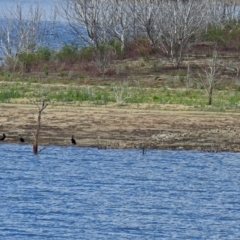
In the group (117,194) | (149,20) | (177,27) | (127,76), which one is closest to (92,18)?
(149,20)

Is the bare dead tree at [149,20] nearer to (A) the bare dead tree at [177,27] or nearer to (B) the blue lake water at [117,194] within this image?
(A) the bare dead tree at [177,27]

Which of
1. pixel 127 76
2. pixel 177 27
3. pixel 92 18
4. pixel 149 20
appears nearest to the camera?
pixel 127 76

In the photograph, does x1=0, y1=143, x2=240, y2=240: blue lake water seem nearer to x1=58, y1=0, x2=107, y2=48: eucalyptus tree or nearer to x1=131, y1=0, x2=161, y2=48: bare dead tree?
x1=58, y1=0, x2=107, y2=48: eucalyptus tree

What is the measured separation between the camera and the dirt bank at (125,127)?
33688mm

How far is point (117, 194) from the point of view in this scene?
1053 inches

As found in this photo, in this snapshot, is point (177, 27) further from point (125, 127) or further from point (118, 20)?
point (125, 127)

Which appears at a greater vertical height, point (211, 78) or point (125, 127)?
point (211, 78)

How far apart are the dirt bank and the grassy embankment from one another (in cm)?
169

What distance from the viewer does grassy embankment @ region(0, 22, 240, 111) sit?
133ft

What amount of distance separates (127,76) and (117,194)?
23.1 meters

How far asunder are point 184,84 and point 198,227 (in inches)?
944

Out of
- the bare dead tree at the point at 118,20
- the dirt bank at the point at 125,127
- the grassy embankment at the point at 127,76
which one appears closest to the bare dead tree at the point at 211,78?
the grassy embankment at the point at 127,76

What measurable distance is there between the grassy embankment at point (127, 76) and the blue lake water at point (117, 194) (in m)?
7.21

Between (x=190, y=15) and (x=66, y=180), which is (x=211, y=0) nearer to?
(x=190, y=15)
